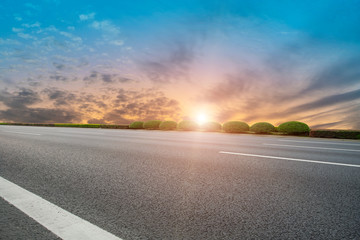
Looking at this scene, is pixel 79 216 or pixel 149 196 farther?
pixel 149 196

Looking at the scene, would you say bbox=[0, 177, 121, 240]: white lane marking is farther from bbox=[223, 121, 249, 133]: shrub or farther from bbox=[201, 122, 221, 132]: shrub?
bbox=[201, 122, 221, 132]: shrub

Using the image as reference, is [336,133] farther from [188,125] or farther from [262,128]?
[188,125]

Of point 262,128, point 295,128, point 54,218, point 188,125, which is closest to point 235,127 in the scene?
point 262,128

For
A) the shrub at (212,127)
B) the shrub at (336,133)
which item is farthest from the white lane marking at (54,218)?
the shrub at (212,127)

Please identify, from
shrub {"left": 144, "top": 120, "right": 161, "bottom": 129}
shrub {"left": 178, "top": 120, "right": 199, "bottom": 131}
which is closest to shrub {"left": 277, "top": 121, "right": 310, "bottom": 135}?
shrub {"left": 178, "top": 120, "right": 199, "bottom": 131}

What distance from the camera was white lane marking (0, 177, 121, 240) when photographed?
5.65 ft

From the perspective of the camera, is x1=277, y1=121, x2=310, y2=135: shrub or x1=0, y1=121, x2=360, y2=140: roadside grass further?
x1=277, y1=121, x2=310, y2=135: shrub

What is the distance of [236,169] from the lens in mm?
4129

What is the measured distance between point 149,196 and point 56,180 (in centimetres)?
180

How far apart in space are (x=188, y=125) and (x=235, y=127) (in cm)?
661

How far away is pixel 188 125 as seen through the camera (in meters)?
27.2

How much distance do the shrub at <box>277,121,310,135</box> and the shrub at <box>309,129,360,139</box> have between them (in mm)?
1159

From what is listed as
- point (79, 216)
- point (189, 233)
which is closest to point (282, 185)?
point (189, 233)

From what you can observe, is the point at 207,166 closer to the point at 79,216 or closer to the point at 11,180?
the point at 79,216
